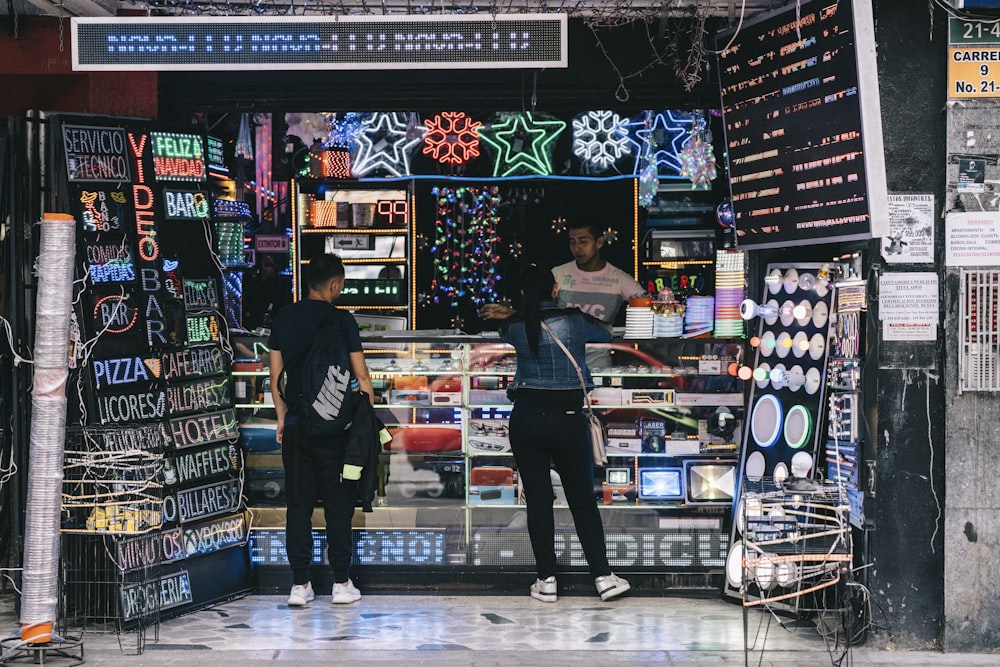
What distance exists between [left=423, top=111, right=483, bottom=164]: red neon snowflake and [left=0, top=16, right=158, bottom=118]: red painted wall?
3.66 metres

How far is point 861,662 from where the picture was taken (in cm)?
577

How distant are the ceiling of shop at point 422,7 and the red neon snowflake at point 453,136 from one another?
3.64 metres

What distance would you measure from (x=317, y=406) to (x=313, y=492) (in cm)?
57

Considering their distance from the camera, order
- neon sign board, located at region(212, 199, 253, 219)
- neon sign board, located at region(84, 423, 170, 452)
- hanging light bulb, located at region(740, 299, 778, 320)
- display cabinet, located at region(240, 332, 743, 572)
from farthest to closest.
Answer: neon sign board, located at region(212, 199, 253, 219) → display cabinet, located at region(240, 332, 743, 572) → hanging light bulb, located at region(740, 299, 778, 320) → neon sign board, located at region(84, 423, 170, 452)

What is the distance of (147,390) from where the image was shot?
21.7 feet

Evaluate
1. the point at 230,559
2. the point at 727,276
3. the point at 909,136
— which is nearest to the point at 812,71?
the point at 909,136

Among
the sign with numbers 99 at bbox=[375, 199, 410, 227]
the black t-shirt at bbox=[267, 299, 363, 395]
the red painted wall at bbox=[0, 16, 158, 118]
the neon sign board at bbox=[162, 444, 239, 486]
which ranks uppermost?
the red painted wall at bbox=[0, 16, 158, 118]

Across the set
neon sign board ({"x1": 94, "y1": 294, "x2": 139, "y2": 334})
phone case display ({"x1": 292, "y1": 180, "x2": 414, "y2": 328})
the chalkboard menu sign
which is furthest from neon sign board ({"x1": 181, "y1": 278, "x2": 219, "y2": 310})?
the chalkboard menu sign

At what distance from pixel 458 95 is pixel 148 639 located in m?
3.87

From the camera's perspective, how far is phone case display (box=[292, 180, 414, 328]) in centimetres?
1043

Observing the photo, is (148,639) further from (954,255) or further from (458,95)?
(954,255)

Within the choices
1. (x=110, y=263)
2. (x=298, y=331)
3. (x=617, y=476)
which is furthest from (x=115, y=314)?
(x=617, y=476)

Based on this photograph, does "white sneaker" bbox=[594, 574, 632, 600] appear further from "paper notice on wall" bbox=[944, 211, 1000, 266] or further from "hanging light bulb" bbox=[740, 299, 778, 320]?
"paper notice on wall" bbox=[944, 211, 1000, 266]

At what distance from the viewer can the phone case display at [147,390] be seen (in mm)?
6109
